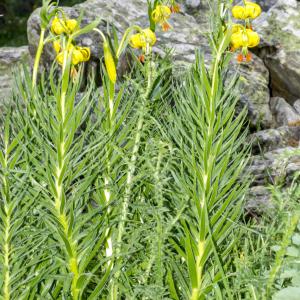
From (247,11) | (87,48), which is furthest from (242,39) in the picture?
(87,48)

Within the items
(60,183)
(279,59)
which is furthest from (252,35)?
(279,59)

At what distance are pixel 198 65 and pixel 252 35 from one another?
40cm

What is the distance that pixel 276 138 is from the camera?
3.89 metres

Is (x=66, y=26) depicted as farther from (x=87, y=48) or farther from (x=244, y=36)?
(x=244, y=36)

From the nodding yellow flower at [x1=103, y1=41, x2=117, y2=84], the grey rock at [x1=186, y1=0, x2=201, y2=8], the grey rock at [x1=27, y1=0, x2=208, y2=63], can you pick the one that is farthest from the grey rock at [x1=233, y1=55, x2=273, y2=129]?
the nodding yellow flower at [x1=103, y1=41, x2=117, y2=84]

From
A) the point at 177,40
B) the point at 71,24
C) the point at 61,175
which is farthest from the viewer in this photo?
→ the point at 177,40

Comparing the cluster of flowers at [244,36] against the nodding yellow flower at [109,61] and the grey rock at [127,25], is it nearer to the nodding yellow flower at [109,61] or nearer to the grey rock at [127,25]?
the nodding yellow flower at [109,61]

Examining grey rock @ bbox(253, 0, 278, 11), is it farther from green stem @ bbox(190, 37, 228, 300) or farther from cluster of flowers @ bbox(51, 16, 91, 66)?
green stem @ bbox(190, 37, 228, 300)

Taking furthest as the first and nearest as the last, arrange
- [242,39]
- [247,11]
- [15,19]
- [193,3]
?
1. [15,19]
2. [193,3]
3. [247,11]
4. [242,39]

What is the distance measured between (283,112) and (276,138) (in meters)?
0.60

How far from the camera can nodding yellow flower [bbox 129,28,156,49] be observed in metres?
1.97

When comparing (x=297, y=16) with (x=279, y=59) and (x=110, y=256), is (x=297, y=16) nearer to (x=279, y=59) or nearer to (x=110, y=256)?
(x=279, y=59)

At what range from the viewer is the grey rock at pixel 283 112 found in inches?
173

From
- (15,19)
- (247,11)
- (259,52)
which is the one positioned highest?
(247,11)
